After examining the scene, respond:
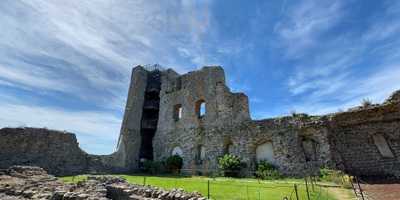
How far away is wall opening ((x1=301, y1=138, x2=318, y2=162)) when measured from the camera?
15.5 metres

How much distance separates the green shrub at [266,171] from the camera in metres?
15.2

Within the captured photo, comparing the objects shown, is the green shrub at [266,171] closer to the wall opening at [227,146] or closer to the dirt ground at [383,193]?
the wall opening at [227,146]

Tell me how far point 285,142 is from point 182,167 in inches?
393

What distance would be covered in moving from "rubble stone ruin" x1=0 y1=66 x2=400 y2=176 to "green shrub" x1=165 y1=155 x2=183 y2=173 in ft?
2.76

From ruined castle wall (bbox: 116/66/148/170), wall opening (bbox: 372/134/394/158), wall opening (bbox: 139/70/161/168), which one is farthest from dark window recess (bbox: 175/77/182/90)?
wall opening (bbox: 372/134/394/158)

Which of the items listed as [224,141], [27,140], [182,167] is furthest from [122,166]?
[224,141]

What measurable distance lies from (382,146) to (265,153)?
747 centimetres

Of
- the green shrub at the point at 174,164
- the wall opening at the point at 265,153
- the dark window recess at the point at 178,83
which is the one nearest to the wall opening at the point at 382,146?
the wall opening at the point at 265,153

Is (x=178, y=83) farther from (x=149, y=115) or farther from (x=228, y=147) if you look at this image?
(x=228, y=147)

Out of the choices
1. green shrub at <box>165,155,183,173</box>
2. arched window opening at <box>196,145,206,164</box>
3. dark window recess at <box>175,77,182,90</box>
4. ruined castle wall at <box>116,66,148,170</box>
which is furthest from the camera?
dark window recess at <box>175,77,182,90</box>

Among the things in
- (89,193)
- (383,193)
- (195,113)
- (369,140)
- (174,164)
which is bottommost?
(383,193)

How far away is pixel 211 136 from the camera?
20.8 meters

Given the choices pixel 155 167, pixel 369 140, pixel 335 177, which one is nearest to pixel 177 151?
pixel 155 167

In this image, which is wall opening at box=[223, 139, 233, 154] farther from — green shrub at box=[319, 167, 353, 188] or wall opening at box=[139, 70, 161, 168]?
wall opening at box=[139, 70, 161, 168]
